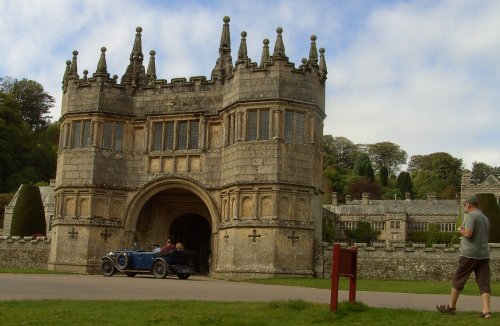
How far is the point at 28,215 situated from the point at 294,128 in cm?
2031

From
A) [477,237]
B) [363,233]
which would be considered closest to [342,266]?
[477,237]

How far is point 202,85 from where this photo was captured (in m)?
30.8

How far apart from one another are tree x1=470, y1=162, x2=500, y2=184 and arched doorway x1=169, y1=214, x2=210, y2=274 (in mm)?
93274

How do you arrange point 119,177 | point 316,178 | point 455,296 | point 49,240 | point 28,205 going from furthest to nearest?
point 28,205 → point 49,240 → point 119,177 → point 316,178 → point 455,296

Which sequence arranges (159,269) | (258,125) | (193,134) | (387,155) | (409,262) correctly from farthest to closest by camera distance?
(387,155) → (193,134) → (258,125) → (409,262) → (159,269)

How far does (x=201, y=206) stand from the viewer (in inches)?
1261

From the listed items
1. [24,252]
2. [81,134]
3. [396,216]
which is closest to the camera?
[81,134]

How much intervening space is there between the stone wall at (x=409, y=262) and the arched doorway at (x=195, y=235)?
7705mm

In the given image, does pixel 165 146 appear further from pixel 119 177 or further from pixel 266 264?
pixel 266 264

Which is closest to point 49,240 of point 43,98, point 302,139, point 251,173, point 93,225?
point 93,225

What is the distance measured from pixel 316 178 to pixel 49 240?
47.1ft

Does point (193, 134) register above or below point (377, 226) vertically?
above

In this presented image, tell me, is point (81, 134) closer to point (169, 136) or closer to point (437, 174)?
point (169, 136)


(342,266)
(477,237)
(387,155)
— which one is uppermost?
(387,155)
